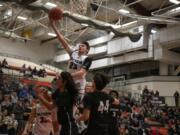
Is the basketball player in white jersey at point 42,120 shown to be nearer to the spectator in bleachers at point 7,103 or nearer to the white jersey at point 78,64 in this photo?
the white jersey at point 78,64

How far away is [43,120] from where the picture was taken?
274 inches

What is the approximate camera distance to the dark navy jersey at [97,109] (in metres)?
4.26

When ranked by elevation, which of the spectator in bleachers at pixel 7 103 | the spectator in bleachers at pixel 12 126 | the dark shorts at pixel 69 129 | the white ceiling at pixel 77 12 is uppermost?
the white ceiling at pixel 77 12

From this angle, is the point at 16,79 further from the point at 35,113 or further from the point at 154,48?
the point at 35,113

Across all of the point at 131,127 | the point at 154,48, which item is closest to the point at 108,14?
the point at 154,48

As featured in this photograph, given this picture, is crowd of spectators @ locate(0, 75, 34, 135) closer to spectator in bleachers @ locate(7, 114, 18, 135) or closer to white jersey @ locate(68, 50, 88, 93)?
spectator in bleachers @ locate(7, 114, 18, 135)

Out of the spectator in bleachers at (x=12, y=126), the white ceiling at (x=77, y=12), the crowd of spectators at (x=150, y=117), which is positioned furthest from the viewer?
the white ceiling at (x=77, y=12)

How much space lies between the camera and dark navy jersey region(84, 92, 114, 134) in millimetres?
4258

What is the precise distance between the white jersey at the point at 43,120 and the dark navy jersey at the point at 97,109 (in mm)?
2391

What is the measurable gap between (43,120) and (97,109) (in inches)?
117

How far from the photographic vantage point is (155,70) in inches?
941

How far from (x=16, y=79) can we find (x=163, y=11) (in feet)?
31.2

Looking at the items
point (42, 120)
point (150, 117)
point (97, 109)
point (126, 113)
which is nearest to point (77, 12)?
point (126, 113)

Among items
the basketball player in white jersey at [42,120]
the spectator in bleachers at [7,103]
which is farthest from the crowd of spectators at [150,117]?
the basketball player in white jersey at [42,120]
